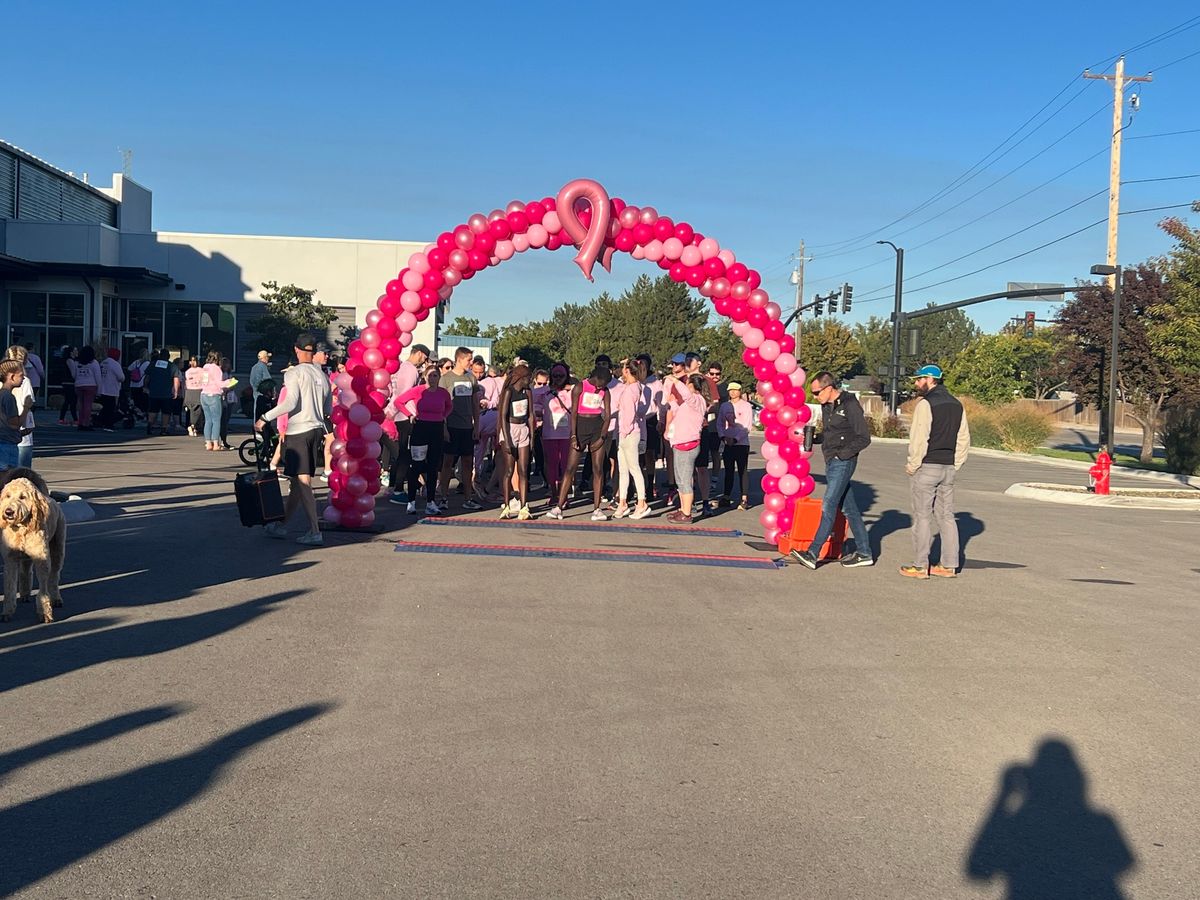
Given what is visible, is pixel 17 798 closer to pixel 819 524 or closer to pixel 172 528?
pixel 172 528

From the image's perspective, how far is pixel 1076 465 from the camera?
111ft

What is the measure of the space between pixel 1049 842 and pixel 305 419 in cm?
848

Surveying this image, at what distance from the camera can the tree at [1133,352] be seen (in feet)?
117

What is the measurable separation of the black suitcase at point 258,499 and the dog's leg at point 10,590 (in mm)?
3900

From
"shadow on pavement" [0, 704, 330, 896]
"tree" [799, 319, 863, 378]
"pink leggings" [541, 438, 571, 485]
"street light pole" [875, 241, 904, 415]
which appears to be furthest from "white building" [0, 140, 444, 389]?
"tree" [799, 319, 863, 378]

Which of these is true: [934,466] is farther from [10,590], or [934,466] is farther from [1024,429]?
[1024,429]

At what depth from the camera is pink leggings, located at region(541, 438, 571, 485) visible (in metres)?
15.2

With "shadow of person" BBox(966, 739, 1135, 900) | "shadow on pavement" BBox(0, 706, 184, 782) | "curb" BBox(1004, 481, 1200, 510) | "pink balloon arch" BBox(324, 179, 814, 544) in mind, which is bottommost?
"shadow of person" BBox(966, 739, 1135, 900)

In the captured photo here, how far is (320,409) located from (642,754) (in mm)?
6972

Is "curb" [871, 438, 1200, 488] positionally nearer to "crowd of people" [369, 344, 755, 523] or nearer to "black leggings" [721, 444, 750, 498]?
"black leggings" [721, 444, 750, 498]

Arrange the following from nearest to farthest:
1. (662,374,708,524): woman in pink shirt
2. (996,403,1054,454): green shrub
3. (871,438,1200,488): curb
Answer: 1. (662,374,708,524): woman in pink shirt
2. (871,438,1200,488): curb
3. (996,403,1054,454): green shrub

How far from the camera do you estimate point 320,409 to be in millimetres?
11586

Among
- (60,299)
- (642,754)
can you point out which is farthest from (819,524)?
(60,299)

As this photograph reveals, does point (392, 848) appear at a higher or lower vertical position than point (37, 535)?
lower
